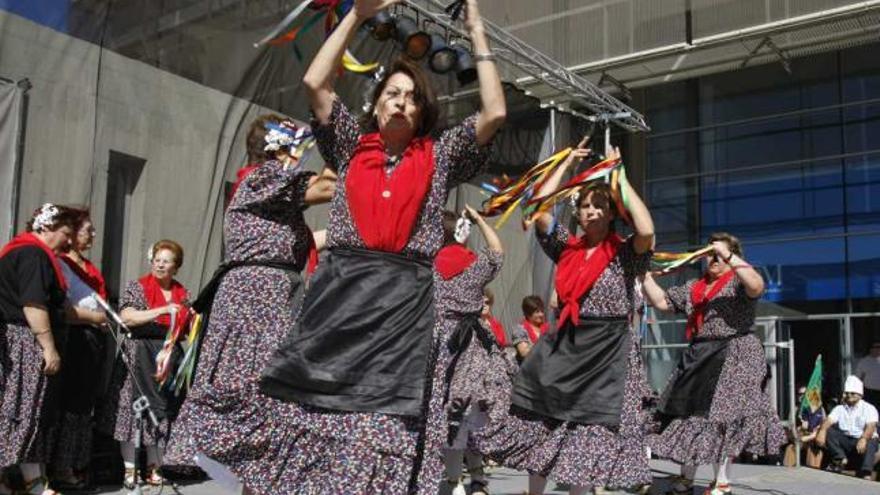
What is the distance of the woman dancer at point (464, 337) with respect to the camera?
579cm

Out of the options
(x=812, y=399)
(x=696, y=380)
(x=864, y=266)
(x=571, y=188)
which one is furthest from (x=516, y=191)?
(x=864, y=266)

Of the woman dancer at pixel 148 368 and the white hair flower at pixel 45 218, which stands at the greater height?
the white hair flower at pixel 45 218

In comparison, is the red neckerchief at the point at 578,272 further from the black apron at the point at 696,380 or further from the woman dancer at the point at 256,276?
the black apron at the point at 696,380

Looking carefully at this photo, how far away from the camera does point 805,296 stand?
47.2 feet

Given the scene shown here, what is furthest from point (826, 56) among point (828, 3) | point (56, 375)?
point (56, 375)

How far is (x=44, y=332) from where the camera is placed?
195 inches

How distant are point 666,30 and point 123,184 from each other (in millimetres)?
9536

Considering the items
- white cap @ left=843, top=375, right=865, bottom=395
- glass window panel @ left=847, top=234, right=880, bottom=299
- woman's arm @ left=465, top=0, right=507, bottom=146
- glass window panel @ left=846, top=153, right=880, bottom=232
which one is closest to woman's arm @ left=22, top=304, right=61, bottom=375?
woman's arm @ left=465, top=0, right=507, bottom=146

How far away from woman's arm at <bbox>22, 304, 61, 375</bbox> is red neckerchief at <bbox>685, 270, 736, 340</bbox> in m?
4.04

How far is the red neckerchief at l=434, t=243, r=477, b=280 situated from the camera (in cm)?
595

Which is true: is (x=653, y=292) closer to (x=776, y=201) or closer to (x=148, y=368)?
(x=148, y=368)

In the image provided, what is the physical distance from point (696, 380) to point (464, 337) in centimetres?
159

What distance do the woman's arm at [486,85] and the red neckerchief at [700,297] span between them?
12.2 feet

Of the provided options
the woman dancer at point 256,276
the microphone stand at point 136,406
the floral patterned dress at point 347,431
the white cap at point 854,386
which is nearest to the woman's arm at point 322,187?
the woman dancer at point 256,276
